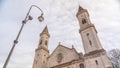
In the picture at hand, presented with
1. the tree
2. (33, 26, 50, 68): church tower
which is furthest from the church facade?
the tree

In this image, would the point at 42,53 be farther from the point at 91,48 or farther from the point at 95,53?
the point at 95,53

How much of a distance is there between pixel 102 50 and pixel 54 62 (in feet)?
38.7

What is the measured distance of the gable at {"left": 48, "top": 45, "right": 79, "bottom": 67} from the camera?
2539 centimetres

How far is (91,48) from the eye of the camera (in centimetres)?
2278

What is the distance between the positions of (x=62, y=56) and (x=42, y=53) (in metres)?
6.20

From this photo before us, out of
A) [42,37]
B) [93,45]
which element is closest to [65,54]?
[93,45]

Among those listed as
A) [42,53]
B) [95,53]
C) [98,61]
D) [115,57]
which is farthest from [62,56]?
[115,57]

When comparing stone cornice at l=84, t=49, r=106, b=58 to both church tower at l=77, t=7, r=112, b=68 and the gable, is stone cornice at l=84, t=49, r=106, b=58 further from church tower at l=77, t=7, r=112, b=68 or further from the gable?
the gable

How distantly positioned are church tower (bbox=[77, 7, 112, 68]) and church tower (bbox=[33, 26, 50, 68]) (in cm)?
1151

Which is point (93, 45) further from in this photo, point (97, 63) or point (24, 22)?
point (24, 22)

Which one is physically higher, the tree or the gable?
the tree

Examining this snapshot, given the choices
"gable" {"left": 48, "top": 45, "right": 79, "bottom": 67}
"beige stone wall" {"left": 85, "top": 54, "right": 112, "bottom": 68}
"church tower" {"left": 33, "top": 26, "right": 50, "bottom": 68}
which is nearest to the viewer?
"beige stone wall" {"left": 85, "top": 54, "right": 112, "bottom": 68}

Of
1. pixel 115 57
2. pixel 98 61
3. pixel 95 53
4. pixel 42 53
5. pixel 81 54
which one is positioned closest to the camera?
pixel 98 61

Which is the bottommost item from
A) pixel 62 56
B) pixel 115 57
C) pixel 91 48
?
pixel 91 48
